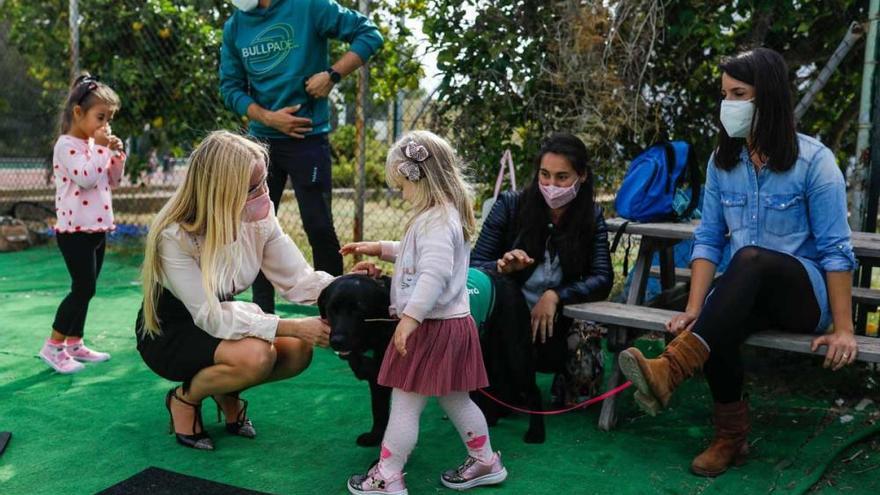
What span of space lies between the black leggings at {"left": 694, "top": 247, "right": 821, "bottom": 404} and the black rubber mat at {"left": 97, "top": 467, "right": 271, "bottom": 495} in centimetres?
163

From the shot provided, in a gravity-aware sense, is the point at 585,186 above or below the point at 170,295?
above

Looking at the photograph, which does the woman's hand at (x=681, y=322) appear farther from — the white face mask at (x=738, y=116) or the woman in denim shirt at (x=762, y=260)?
the white face mask at (x=738, y=116)

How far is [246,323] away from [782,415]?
2328mm

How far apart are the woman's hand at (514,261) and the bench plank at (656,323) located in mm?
269

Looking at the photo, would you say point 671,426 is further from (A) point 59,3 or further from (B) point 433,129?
(A) point 59,3

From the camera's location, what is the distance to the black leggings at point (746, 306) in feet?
9.73

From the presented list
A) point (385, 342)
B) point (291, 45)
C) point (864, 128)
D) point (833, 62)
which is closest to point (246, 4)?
point (291, 45)

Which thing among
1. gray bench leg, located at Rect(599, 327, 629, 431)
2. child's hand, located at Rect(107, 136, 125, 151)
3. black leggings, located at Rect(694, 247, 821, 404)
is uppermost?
child's hand, located at Rect(107, 136, 125, 151)

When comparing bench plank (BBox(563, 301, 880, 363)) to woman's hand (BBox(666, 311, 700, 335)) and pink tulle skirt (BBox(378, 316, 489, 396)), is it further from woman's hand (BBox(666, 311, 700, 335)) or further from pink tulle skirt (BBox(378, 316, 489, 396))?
pink tulle skirt (BBox(378, 316, 489, 396))

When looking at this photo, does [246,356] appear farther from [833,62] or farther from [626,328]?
[833,62]

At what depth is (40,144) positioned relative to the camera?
1049 cm

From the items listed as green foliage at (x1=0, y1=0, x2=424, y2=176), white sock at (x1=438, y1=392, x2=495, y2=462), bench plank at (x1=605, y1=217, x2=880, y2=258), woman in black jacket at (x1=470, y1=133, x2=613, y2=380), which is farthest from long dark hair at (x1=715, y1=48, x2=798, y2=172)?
green foliage at (x1=0, y1=0, x2=424, y2=176)

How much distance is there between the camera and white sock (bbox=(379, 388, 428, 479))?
2.84 meters

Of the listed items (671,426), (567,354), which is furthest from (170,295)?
(671,426)
